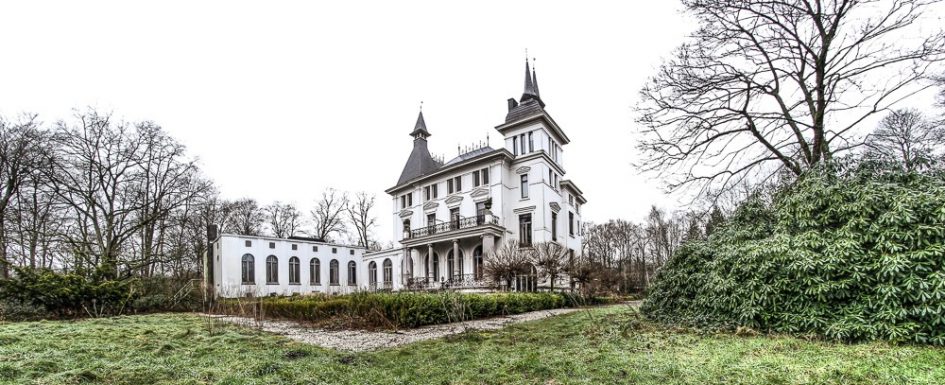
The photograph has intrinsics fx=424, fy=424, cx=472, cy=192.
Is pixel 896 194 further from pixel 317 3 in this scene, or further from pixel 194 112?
pixel 194 112

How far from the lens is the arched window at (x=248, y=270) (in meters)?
26.4

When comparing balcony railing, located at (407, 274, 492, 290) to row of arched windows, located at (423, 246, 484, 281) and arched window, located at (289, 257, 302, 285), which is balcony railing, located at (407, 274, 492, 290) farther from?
arched window, located at (289, 257, 302, 285)

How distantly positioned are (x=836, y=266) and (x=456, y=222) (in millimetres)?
19723

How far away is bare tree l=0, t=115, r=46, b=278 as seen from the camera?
52.4 feet

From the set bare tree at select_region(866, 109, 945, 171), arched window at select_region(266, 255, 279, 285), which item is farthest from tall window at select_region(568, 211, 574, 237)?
arched window at select_region(266, 255, 279, 285)

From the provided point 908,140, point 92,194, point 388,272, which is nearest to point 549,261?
point 908,140

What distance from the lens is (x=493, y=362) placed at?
190 inches

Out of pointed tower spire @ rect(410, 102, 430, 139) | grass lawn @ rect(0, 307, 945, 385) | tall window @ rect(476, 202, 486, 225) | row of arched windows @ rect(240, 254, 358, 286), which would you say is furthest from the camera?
pointed tower spire @ rect(410, 102, 430, 139)

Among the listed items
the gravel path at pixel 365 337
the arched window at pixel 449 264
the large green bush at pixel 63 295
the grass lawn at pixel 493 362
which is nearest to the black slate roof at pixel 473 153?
the arched window at pixel 449 264

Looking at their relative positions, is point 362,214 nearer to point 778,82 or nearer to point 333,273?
point 333,273

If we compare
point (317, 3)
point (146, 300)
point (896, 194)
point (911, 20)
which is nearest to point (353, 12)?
point (317, 3)

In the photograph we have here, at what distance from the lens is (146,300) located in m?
15.4

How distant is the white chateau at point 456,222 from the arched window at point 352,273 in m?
1.28

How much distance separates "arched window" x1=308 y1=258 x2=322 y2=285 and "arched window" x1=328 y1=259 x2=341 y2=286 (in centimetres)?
73
